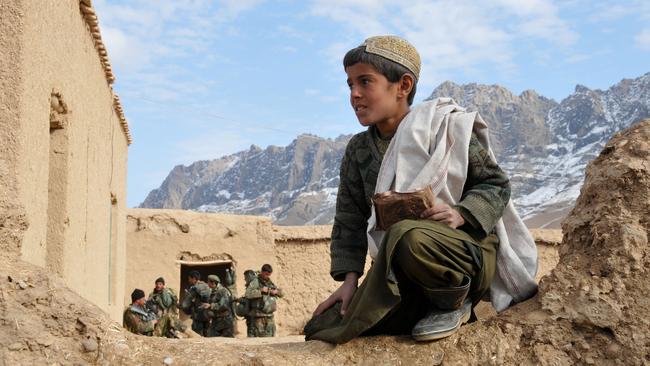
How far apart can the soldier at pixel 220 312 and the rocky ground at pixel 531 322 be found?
10.7 meters

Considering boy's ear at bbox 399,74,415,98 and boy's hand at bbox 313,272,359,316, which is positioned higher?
boy's ear at bbox 399,74,415,98

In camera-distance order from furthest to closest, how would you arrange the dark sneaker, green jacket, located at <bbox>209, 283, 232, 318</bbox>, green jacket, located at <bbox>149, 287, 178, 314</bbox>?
green jacket, located at <bbox>209, 283, 232, 318</bbox> < green jacket, located at <bbox>149, 287, 178, 314</bbox> < the dark sneaker

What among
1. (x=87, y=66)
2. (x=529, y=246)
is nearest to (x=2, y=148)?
(x=529, y=246)

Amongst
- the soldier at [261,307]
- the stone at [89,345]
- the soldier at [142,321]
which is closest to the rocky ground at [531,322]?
the stone at [89,345]

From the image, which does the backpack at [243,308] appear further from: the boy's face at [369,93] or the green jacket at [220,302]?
the boy's face at [369,93]

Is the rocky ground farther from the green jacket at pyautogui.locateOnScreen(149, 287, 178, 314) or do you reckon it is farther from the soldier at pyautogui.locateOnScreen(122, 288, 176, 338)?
the green jacket at pyautogui.locateOnScreen(149, 287, 178, 314)

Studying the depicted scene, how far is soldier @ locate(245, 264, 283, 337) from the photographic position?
13.0m

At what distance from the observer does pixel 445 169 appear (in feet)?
9.74

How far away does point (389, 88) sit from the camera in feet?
10.3

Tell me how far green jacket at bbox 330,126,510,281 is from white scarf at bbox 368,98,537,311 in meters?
0.06

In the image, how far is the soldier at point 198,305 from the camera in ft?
A: 44.3

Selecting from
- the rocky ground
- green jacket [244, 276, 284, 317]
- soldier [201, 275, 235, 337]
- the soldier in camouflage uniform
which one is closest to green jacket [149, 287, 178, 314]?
the soldier in camouflage uniform

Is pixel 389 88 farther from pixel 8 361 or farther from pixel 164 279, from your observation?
pixel 164 279

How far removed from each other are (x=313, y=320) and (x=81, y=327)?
2.70 ft
